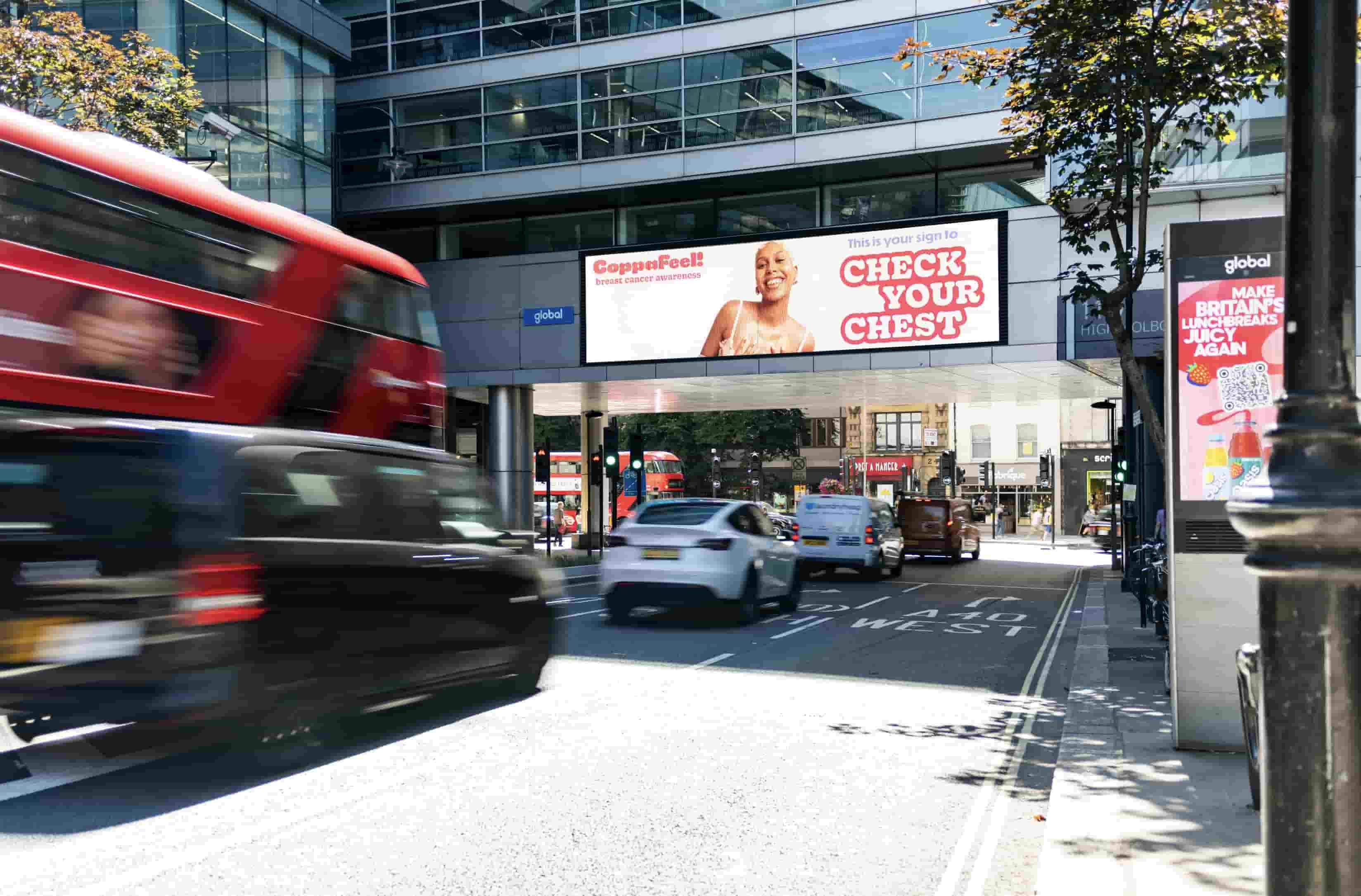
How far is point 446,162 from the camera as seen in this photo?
3117 cm

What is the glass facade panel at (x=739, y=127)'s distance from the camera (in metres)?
27.9

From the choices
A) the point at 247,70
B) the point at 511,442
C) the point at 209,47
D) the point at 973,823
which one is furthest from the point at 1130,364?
the point at 511,442

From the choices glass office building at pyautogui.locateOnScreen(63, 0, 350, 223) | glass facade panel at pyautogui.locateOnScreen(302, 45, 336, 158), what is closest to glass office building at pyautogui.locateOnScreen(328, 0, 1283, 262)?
glass facade panel at pyautogui.locateOnScreen(302, 45, 336, 158)

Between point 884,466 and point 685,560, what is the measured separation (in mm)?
60962

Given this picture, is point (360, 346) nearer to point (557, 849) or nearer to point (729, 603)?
point (729, 603)

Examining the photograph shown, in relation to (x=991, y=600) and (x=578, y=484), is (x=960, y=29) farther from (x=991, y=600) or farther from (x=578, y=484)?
(x=578, y=484)

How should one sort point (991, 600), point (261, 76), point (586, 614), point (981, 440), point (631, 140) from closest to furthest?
point (586, 614), point (991, 600), point (261, 76), point (631, 140), point (981, 440)

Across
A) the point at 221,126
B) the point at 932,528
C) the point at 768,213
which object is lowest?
the point at 932,528

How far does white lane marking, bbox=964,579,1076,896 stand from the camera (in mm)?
5059

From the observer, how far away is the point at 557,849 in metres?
5.32

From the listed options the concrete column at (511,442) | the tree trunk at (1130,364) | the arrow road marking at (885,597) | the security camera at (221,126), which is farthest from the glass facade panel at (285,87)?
the tree trunk at (1130,364)

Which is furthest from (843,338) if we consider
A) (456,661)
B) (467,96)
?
(456,661)

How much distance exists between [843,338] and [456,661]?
19738mm

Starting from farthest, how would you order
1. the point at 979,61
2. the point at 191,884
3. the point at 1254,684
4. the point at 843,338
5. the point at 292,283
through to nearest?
1. the point at 843,338
2. the point at 979,61
3. the point at 292,283
4. the point at 1254,684
5. the point at 191,884
